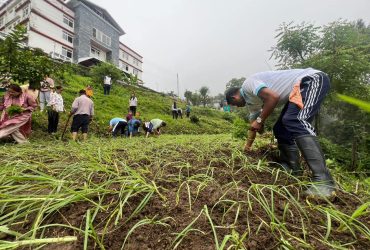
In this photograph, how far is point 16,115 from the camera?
5.61 m

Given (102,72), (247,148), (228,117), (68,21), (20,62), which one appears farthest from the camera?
(68,21)

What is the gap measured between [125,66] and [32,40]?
2068 cm

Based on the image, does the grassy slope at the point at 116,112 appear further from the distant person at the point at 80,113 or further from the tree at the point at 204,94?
the tree at the point at 204,94

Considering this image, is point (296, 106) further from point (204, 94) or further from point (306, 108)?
point (204, 94)

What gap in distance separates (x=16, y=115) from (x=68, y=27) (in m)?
32.3

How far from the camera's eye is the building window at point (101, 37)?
37.1 m

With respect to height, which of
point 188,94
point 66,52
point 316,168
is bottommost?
point 316,168

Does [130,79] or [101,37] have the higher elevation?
[101,37]

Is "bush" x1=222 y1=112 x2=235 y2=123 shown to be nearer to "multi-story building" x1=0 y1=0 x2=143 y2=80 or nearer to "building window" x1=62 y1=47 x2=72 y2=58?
"multi-story building" x1=0 y1=0 x2=143 y2=80

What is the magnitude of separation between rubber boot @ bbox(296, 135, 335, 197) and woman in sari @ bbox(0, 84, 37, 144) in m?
5.49

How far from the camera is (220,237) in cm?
120

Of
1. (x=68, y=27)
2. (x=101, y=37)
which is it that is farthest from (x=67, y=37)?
(x=101, y=37)

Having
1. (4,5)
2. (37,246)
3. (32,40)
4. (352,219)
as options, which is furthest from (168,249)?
(4,5)

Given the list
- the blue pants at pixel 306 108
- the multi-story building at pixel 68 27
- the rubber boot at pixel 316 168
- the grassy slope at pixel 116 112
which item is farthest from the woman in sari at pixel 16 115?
Result: the multi-story building at pixel 68 27
